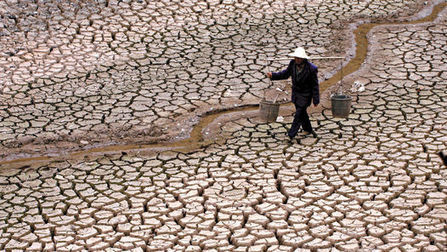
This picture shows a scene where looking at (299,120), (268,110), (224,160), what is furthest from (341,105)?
(224,160)

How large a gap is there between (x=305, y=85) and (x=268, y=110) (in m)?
0.63

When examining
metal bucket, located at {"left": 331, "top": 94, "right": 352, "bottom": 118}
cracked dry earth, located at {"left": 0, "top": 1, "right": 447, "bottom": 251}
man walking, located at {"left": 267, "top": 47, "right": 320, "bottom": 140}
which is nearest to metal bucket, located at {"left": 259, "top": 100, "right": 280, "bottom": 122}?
cracked dry earth, located at {"left": 0, "top": 1, "right": 447, "bottom": 251}

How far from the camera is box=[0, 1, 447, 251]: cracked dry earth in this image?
680 cm

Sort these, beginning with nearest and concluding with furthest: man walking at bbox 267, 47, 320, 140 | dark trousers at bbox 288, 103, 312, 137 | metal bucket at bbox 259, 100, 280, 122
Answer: man walking at bbox 267, 47, 320, 140
dark trousers at bbox 288, 103, 312, 137
metal bucket at bbox 259, 100, 280, 122

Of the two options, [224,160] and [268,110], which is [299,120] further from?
[224,160]

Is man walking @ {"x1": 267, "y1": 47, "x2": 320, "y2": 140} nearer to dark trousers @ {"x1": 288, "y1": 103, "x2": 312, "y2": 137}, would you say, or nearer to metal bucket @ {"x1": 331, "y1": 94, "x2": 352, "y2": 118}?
dark trousers @ {"x1": 288, "y1": 103, "x2": 312, "y2": 137}

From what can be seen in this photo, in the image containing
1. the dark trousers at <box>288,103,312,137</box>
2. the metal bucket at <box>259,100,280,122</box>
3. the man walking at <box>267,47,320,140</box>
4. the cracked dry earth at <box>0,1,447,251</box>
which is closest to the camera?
the cracked dry earth at <box>0,1,447,251</box>

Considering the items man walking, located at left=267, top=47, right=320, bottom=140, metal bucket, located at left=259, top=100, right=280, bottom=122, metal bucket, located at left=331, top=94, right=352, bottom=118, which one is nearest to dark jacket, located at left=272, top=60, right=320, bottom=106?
man walking, located at left=267, top=47, right=320, bottom=140

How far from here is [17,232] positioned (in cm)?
688

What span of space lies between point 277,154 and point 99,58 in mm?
4187

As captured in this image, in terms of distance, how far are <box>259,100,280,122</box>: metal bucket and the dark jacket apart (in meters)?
0.33

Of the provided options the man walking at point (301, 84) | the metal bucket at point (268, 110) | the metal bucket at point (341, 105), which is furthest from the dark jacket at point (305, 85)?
the metal bucket at point (341, 105)

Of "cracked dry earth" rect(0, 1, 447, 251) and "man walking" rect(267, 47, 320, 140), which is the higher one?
"man walking" rect(267, 47, 320, 140)

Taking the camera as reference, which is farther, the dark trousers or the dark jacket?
the dark trousers
